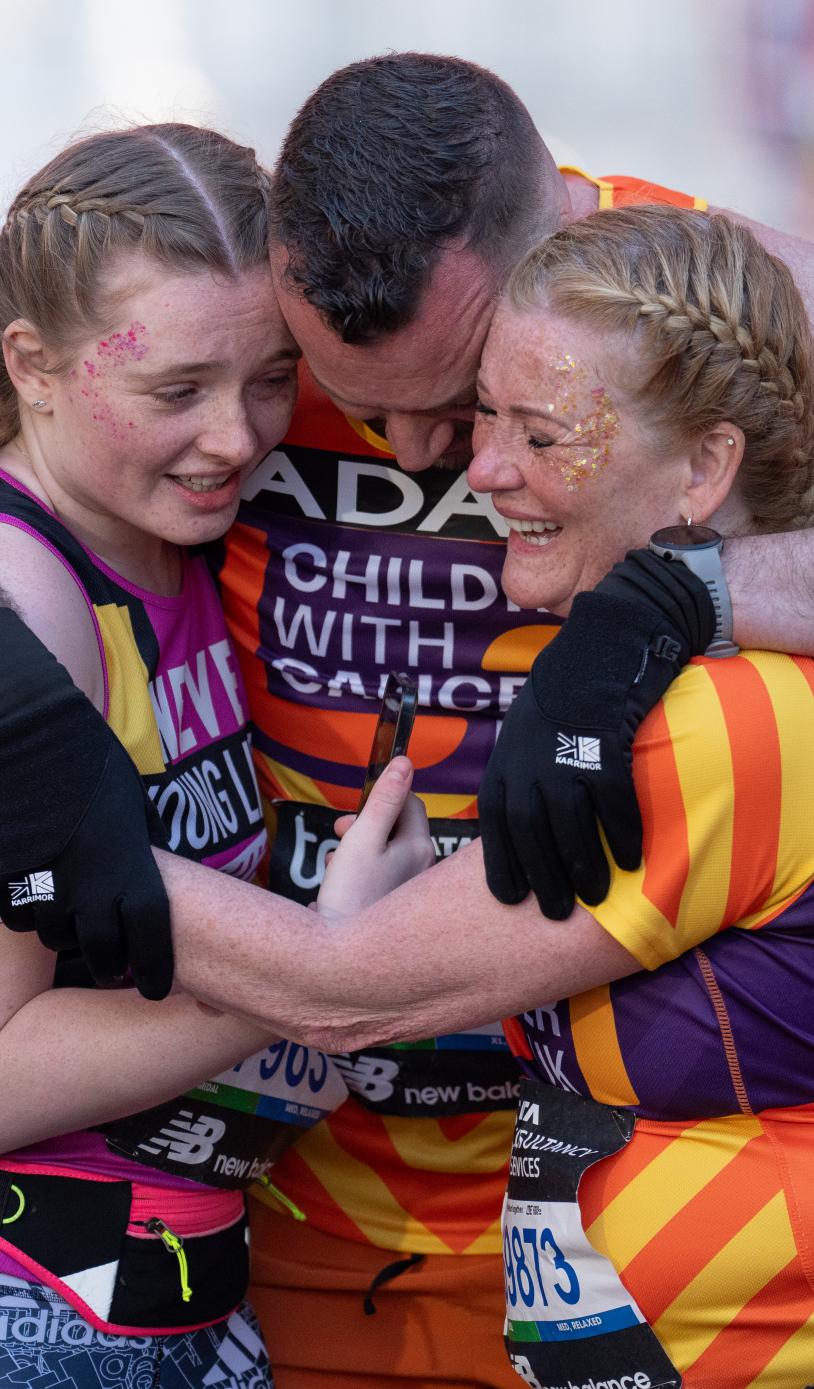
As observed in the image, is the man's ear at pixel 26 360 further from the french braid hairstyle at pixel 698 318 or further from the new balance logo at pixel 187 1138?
the new balance logo at pixel 187 1138

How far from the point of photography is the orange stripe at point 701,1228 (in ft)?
5.31

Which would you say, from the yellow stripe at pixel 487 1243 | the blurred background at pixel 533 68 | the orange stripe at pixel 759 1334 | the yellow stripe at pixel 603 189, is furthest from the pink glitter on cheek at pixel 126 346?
the blurred background at pixel 533 68

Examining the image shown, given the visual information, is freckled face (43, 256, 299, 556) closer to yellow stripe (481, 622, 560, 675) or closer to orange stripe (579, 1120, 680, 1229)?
yellow stripe (481, 622, 560, 675)

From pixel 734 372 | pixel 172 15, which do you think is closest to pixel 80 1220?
pixel 734 372

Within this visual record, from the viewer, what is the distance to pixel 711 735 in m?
1.52

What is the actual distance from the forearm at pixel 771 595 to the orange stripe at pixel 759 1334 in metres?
0.72

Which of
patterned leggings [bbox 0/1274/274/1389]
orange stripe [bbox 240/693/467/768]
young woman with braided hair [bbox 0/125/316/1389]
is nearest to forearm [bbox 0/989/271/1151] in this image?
young woman with braided hair [bbox 0/125/316/1389]

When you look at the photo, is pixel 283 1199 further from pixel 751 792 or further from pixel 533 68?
pixel 533 68

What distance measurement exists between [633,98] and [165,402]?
100.0 inches

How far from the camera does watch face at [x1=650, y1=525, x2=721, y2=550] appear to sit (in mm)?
1700

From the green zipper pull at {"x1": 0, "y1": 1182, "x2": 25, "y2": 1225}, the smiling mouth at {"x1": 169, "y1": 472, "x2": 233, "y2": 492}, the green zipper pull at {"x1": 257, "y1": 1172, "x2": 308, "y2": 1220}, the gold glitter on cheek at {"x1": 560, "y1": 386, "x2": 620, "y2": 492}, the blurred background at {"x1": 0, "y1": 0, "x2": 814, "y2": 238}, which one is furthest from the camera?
the blurred background at {"x1": 0, "y1": 0, "x2": 814, "y2": 238}

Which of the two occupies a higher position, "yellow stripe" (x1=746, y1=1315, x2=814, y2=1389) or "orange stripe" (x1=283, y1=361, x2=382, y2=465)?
"orange stripe" (x1=283, y1=361, x2=382, y2=465)

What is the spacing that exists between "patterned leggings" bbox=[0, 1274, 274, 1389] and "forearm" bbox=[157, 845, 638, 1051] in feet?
1.58

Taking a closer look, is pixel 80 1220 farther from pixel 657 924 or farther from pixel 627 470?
pixel 627 470
